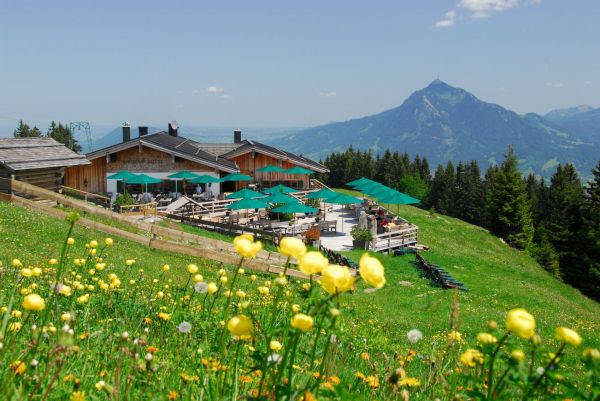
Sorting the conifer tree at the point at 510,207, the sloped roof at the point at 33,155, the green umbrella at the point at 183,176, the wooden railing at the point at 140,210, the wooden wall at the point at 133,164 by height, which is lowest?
the conifer tree at the point at 510,207

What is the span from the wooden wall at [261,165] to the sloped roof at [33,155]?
19.0 meters

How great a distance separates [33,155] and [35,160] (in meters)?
0.72

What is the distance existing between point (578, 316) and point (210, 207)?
2347 centimetres

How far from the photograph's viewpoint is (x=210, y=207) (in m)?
36.0

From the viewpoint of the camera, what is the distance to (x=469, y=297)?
71.2ft

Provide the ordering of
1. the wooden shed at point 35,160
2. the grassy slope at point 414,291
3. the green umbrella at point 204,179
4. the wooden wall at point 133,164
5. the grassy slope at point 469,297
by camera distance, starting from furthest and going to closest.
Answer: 1. the wooden wall at point 133,164
2. the green umbrella at point 204,179
3. the wooden shed at point 35,160
4. the grassy slope at point 469,297
5. the grassy slope at point 414,291

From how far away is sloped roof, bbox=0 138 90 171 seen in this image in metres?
28.1

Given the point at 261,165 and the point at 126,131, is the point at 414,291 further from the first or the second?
the point at 126,131

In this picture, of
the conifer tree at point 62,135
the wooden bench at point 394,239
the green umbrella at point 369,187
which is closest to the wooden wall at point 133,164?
the green umbrella at point 369,187

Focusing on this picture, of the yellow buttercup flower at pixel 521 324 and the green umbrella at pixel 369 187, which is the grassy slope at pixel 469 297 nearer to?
the yellow buttercup flower at pixel 521 324

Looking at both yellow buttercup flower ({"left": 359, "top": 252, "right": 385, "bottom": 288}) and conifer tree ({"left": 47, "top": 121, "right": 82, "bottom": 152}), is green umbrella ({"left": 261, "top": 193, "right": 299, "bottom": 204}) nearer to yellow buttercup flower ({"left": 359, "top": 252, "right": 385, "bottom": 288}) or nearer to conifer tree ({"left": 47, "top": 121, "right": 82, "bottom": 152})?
yellow buttercup flower ({"left": 359, "top": 252, "right": 385, "bottom": 288})

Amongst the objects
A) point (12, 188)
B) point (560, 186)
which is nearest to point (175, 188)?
point (12, 188)

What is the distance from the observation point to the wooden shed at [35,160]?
27859 millimetres

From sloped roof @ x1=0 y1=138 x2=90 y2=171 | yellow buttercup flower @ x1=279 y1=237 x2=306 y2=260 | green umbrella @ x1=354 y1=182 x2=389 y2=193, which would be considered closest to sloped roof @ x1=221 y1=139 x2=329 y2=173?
green umbrella @ x1=354 y1=182 x2=389 y2=193
